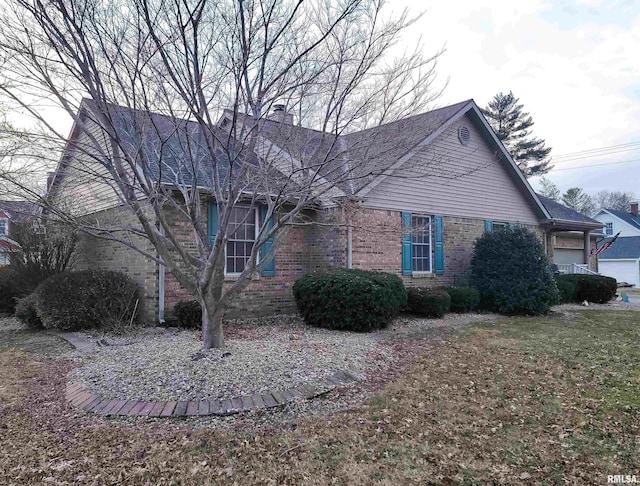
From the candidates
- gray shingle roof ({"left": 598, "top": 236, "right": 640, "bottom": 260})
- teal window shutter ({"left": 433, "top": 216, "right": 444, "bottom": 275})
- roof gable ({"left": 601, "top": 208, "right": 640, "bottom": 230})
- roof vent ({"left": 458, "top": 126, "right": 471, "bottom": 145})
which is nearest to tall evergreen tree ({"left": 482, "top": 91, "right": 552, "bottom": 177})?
roof gable ({"left": 601, "top": 208, "right": 640, "bottom": 230})

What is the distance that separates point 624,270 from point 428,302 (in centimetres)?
2913

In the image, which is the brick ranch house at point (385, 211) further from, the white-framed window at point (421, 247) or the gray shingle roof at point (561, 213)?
the gray shingle roof at point (561, 213)

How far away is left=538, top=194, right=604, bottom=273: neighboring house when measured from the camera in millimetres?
16822

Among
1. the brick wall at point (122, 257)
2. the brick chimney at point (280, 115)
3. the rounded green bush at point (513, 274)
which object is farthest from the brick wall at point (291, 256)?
the brick chimney at point (280, 115)

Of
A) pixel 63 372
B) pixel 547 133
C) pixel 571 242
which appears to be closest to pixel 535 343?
pixel 63 372

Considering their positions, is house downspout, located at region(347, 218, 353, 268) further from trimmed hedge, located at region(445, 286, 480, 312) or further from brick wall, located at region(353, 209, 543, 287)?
trimmed hedge, located at region(445, 286, 480, 312)

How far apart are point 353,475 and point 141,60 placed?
15.3 feet

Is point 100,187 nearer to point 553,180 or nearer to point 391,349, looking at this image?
point 391,349

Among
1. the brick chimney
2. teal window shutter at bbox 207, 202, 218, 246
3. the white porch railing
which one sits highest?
the brick chimney

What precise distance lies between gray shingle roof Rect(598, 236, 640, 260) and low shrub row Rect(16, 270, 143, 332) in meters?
34.6

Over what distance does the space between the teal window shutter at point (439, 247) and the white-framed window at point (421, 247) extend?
7.8 inches

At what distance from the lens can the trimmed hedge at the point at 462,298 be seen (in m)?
11.6

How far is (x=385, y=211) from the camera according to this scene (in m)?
11.5

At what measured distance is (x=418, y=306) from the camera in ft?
34.7
